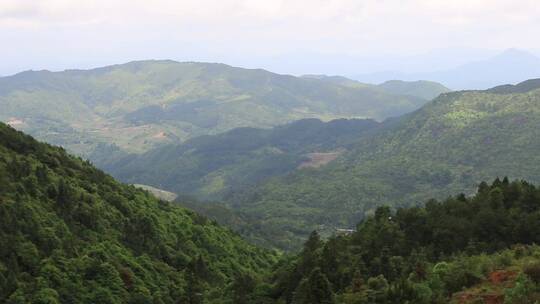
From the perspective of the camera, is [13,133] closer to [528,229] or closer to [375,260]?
[375,260]

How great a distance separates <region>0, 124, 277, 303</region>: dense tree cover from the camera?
70250 millimetres

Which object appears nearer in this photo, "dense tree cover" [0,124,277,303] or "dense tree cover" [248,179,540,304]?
"dense tree cover" [248,179,540,304]

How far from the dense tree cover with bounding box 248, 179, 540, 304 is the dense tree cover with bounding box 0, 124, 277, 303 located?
13.3m

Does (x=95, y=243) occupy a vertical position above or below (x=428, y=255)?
below

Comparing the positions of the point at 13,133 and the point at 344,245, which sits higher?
the point at 13,133

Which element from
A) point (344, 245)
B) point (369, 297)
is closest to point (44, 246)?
point (344, 245)

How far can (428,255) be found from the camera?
6266cm

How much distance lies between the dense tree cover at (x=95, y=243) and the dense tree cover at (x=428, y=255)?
43.7 ft

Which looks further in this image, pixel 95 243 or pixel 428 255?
pixel 95 243

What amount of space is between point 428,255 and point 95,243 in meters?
45.4

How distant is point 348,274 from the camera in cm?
5762

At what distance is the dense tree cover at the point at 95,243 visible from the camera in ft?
230

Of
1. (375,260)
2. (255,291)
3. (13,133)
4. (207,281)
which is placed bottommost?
(207,281)

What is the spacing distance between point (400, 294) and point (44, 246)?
4908 cm
